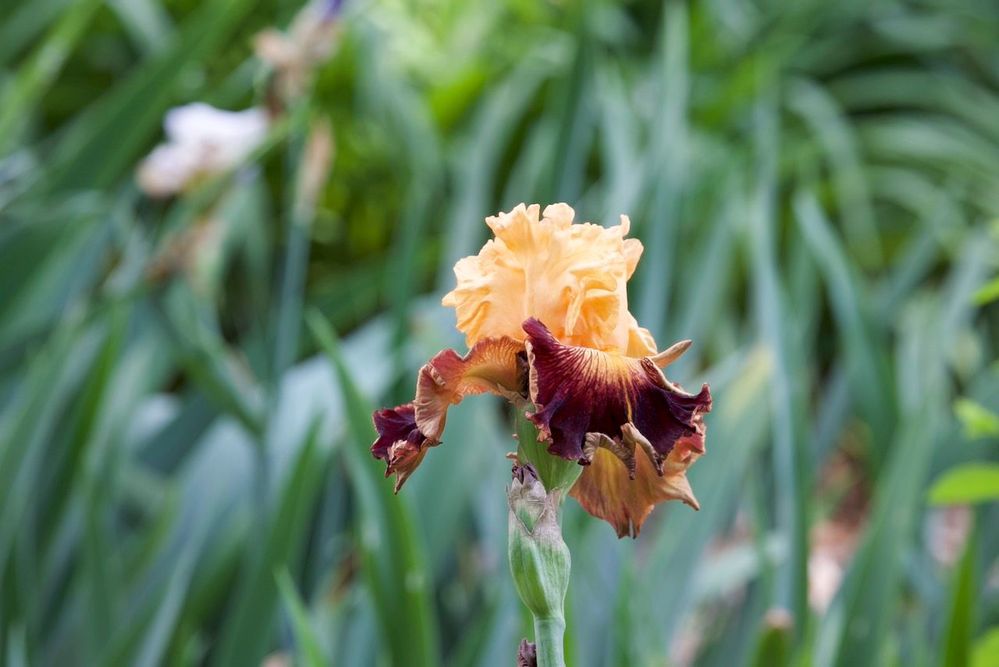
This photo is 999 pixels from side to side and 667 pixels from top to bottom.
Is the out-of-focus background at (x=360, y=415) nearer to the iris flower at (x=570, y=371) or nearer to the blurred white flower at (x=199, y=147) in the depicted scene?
the blurred white flower at (x=199, y=147)

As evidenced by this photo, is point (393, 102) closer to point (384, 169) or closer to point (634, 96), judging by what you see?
point (384, 169)

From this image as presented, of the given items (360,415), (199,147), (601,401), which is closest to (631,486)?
(601,401)

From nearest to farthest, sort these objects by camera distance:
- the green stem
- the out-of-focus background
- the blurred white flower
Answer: the green stem, the out-of-focus background, the blurred white flower

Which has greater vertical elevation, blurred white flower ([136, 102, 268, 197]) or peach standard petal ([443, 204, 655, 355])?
blurred white flower ([136, 102, 268, 197])

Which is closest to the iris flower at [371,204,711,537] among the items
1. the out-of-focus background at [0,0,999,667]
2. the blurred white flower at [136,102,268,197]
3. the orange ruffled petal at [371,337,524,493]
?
the orange ruffled petal at [371,337,524,493]

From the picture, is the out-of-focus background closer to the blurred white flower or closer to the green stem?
the blurred white flower

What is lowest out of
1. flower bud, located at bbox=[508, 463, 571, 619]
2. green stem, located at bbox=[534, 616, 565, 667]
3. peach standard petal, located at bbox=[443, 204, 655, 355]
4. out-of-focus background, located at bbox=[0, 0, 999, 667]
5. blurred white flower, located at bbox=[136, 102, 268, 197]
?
green stem, located at bbox=[534, 616, 565, 667]

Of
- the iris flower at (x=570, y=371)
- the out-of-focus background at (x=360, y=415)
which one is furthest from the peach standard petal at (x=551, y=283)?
the out-of-focus background at (x=360, y=415)
